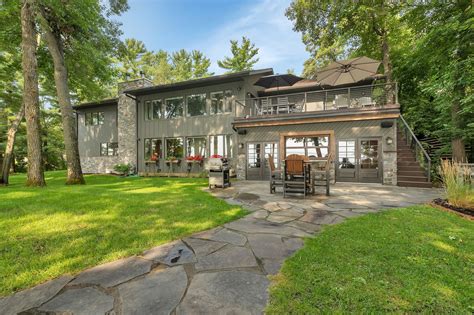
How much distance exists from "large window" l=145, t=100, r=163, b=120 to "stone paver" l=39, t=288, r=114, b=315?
13.8m

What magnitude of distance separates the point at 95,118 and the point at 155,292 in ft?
63.6

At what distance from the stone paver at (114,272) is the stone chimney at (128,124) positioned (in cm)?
1379

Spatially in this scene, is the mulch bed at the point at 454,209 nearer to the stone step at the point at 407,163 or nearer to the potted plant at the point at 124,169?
the stone step at the point at 407,163

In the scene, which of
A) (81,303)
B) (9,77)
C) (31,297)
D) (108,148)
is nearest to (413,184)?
(81,303)

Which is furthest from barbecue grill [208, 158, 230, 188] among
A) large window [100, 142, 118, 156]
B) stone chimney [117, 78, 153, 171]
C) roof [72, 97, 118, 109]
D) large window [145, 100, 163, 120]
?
roof [72, 97, 118, 109]

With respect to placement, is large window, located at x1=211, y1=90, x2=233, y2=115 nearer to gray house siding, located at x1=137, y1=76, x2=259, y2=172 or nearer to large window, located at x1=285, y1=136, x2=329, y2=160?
gray house siding, located at x1=137, y1=76, x2=259, y2=172

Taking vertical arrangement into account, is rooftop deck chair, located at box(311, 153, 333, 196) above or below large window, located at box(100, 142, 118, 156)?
below

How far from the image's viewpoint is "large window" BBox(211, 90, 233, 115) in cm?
1303

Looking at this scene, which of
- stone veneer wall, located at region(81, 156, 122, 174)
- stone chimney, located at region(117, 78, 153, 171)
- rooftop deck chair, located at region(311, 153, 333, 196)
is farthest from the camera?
stone veneer wall, located at region(81, 156, 122, 174)

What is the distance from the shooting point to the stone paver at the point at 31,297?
74.5 inches

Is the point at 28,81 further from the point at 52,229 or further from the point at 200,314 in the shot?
the point at 200,314

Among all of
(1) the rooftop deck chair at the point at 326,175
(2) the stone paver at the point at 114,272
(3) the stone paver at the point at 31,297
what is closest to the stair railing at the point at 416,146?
(1) the rooftop deck chair at the point at 326,175

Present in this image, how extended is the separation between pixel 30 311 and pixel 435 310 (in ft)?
10.8

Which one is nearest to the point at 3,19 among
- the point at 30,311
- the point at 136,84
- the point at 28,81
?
the point at 28,81
